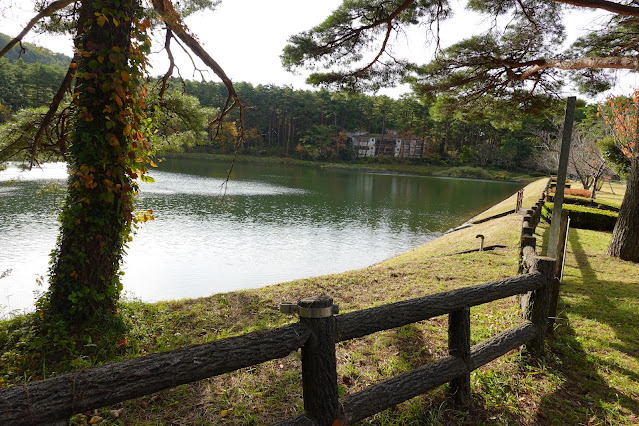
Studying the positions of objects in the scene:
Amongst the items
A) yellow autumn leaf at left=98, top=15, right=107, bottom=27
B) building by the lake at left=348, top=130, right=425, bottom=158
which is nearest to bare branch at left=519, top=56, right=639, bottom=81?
yellow autumn leaf at left=98, top=15, right=107, bottom=27

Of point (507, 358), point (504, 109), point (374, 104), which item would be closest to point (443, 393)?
point (507, 358)

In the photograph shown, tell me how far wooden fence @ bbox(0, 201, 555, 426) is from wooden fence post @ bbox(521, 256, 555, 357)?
13cm

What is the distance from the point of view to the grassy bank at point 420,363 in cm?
293

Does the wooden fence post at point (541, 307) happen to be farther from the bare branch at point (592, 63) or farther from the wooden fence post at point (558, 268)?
the bare branch at point (592, 63)

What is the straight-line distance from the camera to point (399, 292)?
6.27 metres

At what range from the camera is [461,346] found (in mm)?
2912

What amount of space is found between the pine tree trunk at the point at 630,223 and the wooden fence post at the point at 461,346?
7.17 m

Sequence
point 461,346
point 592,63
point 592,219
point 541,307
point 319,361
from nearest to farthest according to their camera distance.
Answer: point 319,361
point 461,346
point 541,307
point 592,63
point 592,219

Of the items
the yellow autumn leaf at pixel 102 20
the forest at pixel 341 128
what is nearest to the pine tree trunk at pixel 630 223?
the yellow autumn leaf at pixel 102 20

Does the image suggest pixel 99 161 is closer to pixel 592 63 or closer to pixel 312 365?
pixel 312 365

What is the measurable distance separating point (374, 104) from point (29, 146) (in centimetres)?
7178

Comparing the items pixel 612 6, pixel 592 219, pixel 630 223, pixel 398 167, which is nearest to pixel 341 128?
pixel 398 167

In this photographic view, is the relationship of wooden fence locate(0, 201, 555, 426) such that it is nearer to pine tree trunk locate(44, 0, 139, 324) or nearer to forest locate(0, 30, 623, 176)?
pine tree trunk locate(44, 0, 139, 324)

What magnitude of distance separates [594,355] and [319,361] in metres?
3.41
